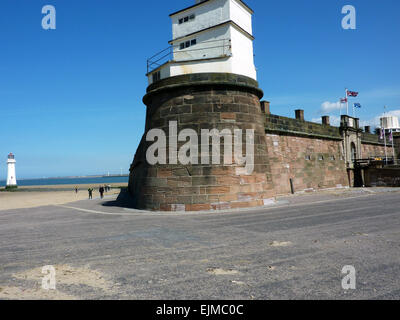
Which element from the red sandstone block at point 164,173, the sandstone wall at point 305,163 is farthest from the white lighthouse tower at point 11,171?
the sandstone wall at point 305,163

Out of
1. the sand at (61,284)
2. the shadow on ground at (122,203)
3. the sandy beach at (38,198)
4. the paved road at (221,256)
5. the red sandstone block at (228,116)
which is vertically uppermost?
the red sandstone block at (228,116)

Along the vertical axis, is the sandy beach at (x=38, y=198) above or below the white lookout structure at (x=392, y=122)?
below

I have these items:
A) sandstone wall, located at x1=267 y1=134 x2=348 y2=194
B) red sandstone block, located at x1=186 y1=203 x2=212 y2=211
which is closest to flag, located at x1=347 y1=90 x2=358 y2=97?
sandstone wall, located at x1=267 y1=134 x2=348 y2=194

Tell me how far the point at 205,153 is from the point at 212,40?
7.39m

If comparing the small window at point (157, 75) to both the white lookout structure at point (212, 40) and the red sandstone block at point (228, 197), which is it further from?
the red sandstone block at point (228, 197)

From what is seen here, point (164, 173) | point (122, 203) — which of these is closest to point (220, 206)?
point (164, 173)

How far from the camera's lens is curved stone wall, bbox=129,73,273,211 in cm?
1355

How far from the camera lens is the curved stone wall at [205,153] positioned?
13548mm

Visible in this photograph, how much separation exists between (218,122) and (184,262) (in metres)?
9.48

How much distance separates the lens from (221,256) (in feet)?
19.6

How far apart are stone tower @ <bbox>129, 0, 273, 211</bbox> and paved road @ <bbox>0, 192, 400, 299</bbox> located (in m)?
3.32

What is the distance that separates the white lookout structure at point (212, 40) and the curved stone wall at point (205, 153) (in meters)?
1.38

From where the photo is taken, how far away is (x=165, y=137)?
14.5m

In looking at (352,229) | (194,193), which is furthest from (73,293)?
(194,193)
